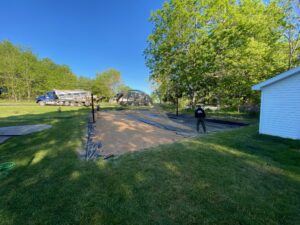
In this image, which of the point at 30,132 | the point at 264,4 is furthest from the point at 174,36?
the point at 30,132

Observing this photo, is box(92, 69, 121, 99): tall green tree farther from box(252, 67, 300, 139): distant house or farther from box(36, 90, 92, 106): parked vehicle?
box(252, 67, 300, 139): distant house

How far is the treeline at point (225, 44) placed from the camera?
13156mm

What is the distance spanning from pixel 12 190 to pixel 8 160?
166cm

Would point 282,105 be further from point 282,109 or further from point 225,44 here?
point 225,44

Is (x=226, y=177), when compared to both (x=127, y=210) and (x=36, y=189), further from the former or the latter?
(x=36, y=189)

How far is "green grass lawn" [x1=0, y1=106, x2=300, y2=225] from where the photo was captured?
1.99m

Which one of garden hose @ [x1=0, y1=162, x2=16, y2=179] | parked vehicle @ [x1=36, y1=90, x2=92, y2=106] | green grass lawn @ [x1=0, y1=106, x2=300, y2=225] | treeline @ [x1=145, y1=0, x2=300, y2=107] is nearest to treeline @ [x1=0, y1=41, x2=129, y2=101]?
parked vehicle @ [x1=36, y1=90, x2=92, y2=106]

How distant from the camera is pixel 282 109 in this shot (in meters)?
6.11

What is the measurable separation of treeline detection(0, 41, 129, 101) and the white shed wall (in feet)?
88.7

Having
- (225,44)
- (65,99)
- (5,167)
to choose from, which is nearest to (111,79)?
(65,99)

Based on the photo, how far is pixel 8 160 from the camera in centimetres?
373

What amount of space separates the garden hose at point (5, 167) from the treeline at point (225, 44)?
14911 mm

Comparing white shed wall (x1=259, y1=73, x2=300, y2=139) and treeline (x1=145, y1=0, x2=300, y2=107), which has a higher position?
treeline (x1=145, y1=0, x2=300, y2=107)

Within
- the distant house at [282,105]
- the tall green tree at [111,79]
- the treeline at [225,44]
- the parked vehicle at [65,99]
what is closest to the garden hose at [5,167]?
the distant house at [282,105]
